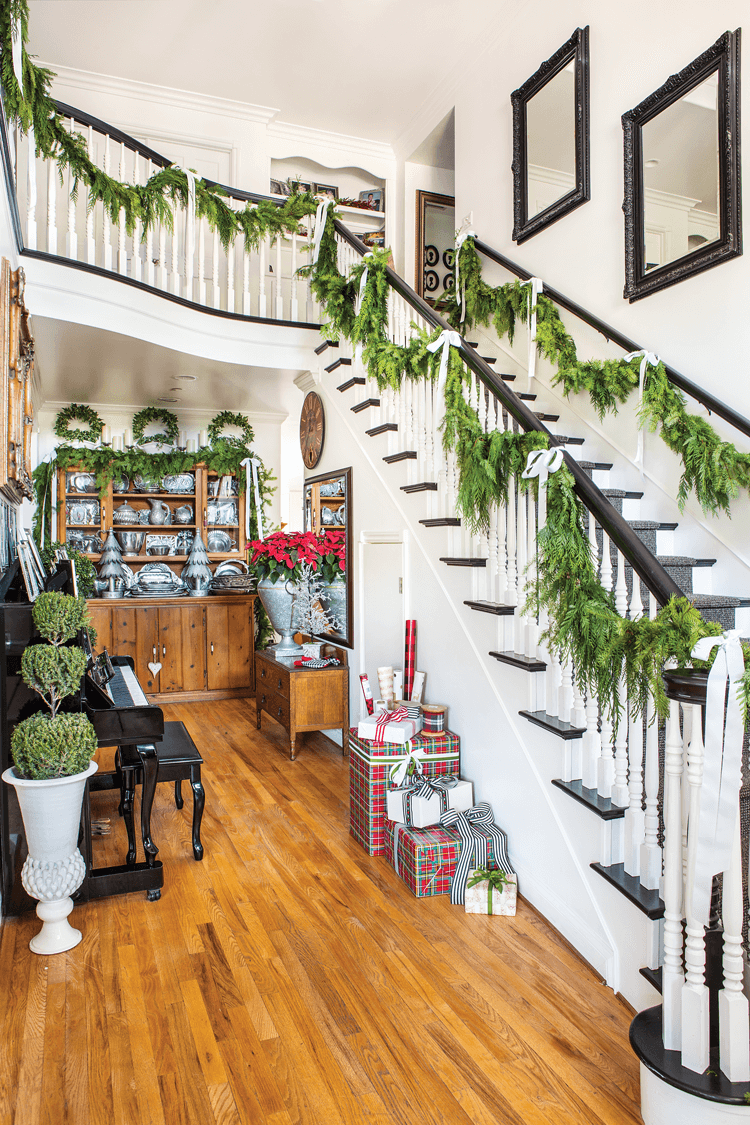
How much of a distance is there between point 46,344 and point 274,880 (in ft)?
12.8

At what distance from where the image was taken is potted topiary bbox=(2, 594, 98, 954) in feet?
7.72

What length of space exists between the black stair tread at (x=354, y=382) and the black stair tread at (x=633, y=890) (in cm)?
307

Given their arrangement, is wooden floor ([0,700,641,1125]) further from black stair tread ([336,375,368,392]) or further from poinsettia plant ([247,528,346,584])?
black stair tread ([336,375,368,392])

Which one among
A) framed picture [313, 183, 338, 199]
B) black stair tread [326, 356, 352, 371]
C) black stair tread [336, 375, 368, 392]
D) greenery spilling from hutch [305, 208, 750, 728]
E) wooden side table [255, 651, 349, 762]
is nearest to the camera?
greenery spilling from hutch [305, 208, 750, 728]

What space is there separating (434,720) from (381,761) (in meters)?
0.34

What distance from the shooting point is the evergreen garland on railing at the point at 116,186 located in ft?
10.3

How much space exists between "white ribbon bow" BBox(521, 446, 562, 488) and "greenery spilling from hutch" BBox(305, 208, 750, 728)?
4cm

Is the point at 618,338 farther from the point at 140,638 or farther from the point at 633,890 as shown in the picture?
the point at 140,638

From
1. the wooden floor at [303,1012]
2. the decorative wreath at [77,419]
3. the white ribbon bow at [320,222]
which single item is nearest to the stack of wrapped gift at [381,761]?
the wooden floor at [303,1012]

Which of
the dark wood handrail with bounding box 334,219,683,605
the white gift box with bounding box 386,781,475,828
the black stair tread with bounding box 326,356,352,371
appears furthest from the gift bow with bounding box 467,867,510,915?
the black stair tread with bounding box 326,356,352,371

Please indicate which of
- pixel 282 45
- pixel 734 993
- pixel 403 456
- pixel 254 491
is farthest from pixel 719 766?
pixel 282 45

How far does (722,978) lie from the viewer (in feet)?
5.49

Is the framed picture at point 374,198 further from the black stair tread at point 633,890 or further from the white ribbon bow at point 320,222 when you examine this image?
the black stair tread at point 633,890

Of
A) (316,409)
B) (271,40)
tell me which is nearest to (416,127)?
(271,40)
